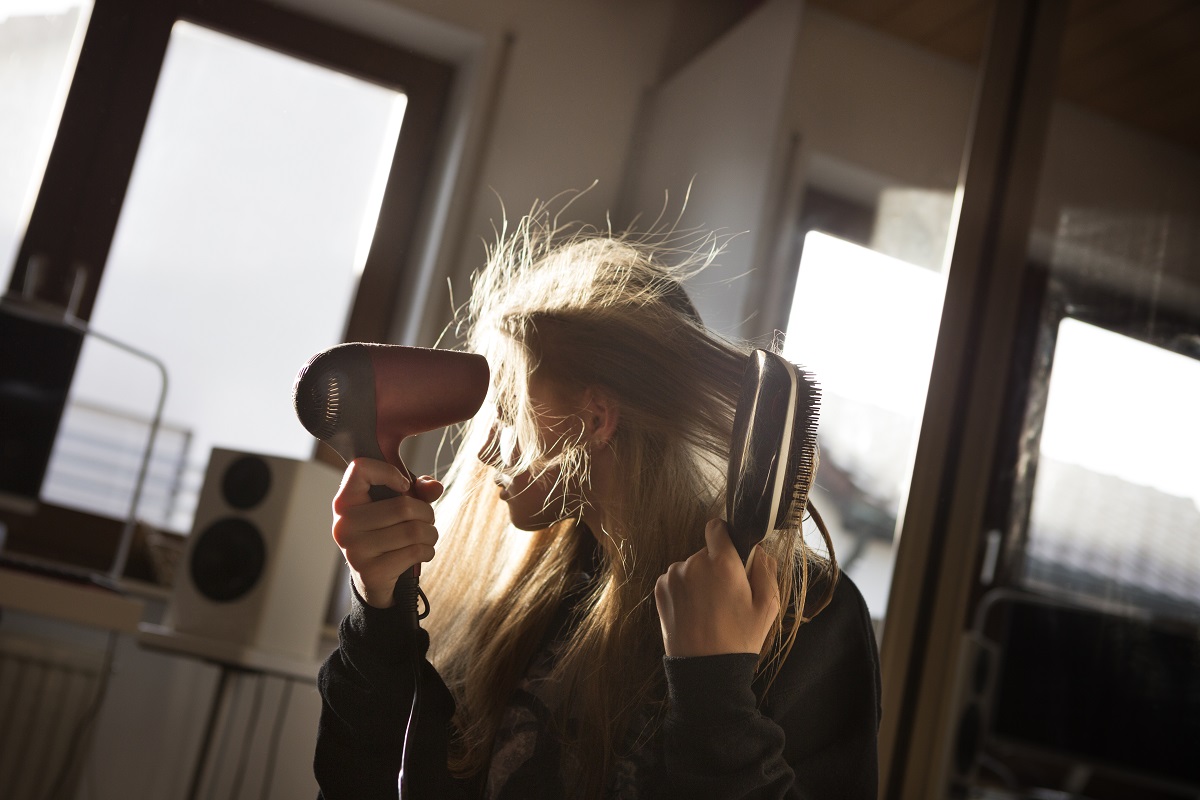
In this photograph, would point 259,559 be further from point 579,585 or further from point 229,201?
point 579,585

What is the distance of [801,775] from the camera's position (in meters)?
0.39

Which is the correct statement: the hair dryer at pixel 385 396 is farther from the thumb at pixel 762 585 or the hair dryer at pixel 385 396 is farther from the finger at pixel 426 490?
the thumb at pixel 762 585

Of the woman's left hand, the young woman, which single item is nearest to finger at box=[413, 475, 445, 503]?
the young woman

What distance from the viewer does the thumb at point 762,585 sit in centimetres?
36

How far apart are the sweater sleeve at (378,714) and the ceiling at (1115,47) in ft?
1.57

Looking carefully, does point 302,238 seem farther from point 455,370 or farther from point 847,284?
point 847,284

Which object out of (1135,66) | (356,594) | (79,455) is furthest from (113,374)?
(1135,66)

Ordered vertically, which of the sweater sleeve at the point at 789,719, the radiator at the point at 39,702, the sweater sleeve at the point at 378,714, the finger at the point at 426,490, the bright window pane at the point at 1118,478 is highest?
the bright window pane at the point at 1118,478

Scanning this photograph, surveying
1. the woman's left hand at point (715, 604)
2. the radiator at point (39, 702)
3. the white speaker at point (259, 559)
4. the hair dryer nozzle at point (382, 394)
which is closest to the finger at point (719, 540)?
the woman's left hand at point (715, 604)

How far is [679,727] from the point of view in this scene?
1.17ft

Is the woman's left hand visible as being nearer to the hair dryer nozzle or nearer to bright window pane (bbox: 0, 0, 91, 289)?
the hair dryer nozzle

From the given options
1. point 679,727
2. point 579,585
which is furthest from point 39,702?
point 679,727

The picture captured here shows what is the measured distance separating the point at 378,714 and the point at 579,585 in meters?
0.11

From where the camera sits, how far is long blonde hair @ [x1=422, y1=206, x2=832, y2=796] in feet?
1.37
